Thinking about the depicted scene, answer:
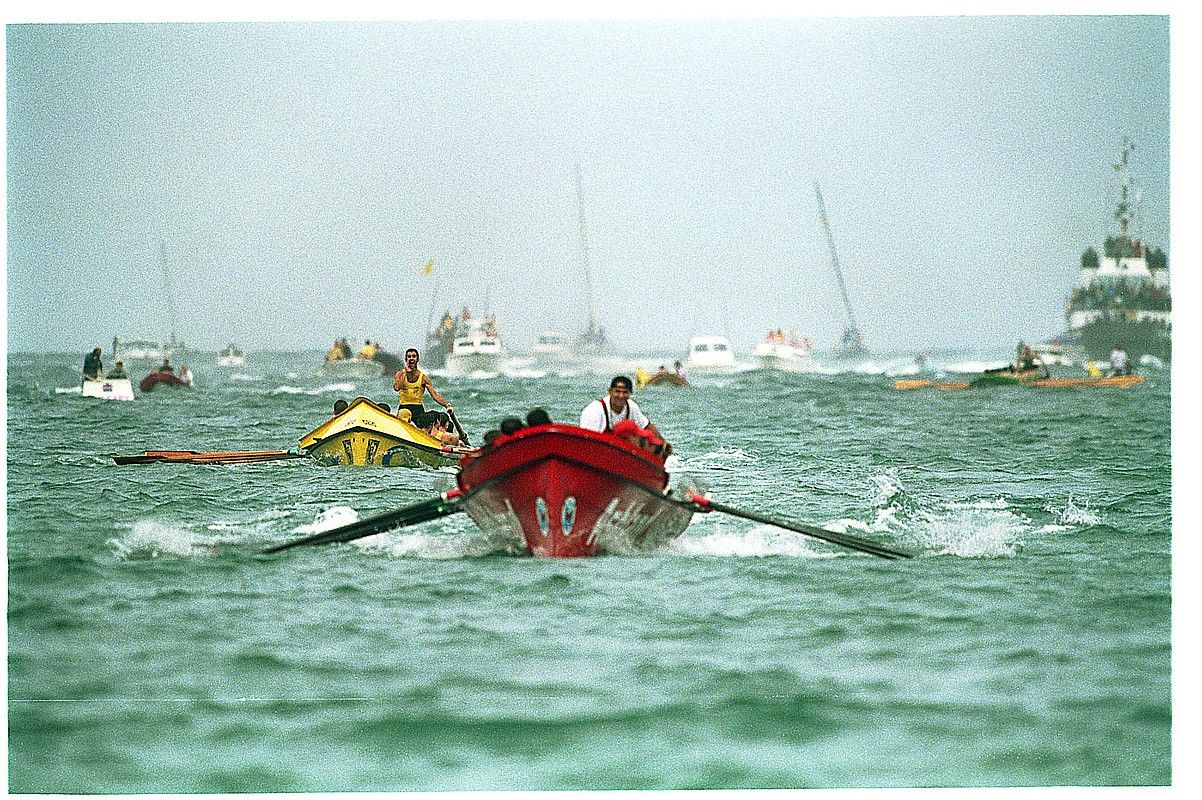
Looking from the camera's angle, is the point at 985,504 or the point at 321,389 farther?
the point at 321,389

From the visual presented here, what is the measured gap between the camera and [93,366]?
9633mm

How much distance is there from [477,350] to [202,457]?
2340mm

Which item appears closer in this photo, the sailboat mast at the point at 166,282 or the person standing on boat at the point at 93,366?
the person standing on boat at the point at 93,366

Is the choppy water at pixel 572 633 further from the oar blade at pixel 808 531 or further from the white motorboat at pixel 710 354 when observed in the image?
the white motorboat at pixel 710 354

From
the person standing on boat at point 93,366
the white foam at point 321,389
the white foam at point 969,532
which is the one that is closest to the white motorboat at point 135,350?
the person standing on boat at point 93,366

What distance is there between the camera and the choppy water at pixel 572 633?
617cm

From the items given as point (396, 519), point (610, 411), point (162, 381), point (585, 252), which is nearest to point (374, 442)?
point (162, 381)

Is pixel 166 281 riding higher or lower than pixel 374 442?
higher

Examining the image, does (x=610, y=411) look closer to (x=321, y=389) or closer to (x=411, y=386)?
(x=411, y=386)

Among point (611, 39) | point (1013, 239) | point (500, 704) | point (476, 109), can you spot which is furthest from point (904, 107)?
point (500, 704)

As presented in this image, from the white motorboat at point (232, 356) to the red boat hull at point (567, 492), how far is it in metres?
3.28

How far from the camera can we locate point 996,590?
302 inches

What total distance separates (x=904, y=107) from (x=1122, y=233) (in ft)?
4.97

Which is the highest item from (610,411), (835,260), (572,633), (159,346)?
(835,260)
